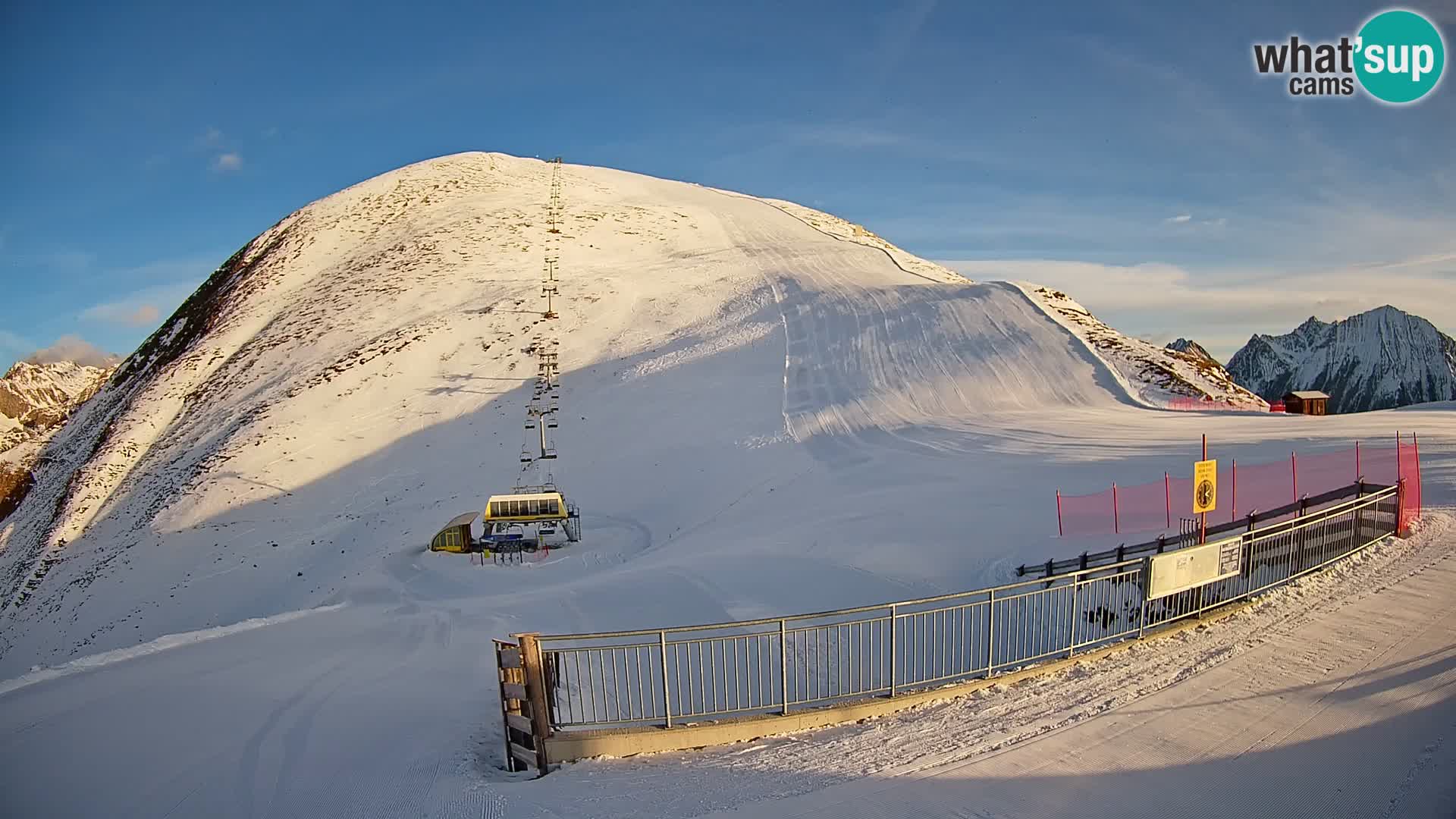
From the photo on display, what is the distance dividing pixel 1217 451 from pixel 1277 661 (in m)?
15.0

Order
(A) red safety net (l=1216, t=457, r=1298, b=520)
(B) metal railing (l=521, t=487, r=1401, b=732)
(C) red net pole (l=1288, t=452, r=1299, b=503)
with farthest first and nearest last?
(A) red safety net (l=1216, t=457, r=1298, b=520), (C) red net pole (l=1288, t=452, r=1299, b=503), (B) metal railing (l=521, t=487, r=1401, b=732)

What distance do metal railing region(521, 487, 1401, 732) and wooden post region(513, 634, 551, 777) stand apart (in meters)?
0.70

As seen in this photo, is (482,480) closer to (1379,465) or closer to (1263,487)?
(1263,487)

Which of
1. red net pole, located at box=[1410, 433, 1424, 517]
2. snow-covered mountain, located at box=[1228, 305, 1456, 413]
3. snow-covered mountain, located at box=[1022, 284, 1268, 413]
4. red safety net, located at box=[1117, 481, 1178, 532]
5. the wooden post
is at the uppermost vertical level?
snow-covered mountain, located at box=[1228, 305, 1456, 413]

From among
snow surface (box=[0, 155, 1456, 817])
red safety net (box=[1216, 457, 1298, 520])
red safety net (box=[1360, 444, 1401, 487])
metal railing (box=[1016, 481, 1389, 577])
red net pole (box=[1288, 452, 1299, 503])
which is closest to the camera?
snow surface (box=[0, 155, 1456, 817])

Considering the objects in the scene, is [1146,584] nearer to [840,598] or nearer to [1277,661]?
[1277,661]

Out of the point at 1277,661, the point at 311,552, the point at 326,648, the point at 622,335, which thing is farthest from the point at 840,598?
the point at 622,335

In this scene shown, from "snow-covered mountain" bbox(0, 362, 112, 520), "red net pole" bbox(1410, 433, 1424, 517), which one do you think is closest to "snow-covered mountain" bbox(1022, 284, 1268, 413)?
"red net pole" bbox(1410, 433, 1424, 517)

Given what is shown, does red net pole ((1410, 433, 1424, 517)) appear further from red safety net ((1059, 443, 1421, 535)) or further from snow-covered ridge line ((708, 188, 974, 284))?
snow-covered ridge line ((708, 188, 974, 284))

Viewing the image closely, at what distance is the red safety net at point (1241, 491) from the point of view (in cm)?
1816

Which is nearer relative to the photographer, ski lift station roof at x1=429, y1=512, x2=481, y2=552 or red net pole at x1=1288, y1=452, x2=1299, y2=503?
red net pole at x1=1288, y1=452, x2=1299, y2=503

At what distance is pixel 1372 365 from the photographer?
18475 cm

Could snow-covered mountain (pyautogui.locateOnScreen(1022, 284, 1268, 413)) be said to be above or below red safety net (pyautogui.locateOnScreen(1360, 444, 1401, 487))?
above

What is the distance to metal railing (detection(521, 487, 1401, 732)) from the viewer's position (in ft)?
34.1
